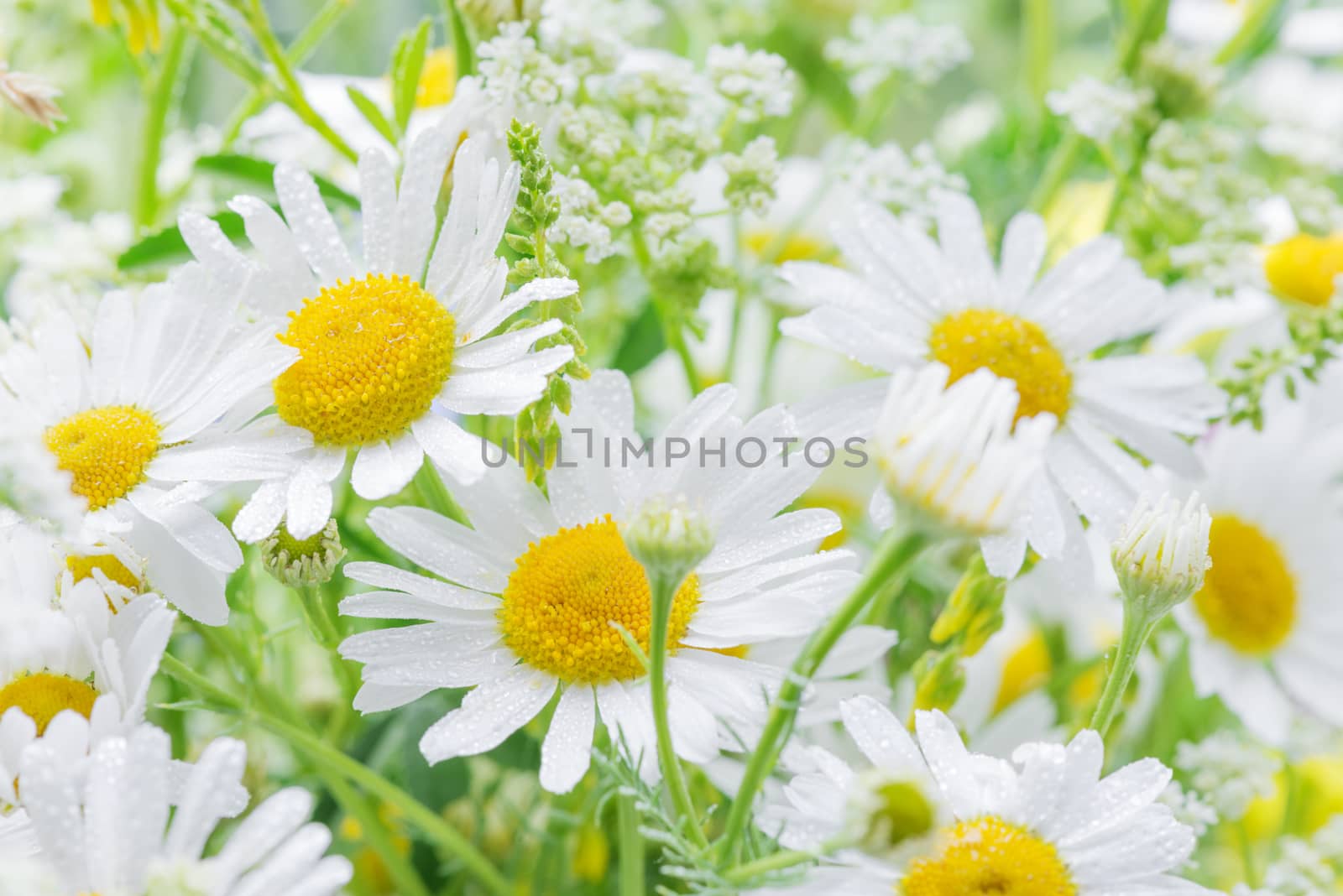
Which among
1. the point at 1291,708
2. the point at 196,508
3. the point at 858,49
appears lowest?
the point at 1291,708

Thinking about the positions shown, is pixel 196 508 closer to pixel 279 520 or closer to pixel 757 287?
pixel 279 520

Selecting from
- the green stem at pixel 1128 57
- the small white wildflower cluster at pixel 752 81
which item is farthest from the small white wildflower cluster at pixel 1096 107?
the small white wildflower cluster at pixel 752 81

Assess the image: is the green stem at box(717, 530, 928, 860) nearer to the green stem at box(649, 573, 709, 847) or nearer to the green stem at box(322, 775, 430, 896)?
the green stem at box(649, 573, 709, 847)

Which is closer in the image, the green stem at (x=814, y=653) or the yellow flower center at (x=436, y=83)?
the green stem at (x=814, y=653)

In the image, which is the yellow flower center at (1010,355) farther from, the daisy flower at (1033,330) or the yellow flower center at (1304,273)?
the yellow flower center at (1304,273)

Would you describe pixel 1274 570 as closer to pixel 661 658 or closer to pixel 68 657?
pixel 661 658

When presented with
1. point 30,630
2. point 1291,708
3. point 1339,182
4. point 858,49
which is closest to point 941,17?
point 1339,182
